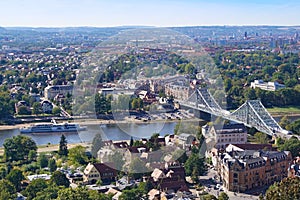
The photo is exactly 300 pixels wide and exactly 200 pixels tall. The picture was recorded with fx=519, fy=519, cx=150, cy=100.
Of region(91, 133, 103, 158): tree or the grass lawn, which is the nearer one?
region(91, 133, 103, 158): tree

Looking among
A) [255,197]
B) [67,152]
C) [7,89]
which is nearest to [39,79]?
[7,89]

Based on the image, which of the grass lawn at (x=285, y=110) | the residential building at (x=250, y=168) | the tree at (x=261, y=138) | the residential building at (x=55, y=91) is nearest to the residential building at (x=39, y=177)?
the residential building at (x=250, y=168)

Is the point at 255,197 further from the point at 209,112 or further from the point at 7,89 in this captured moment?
the point at 7,89

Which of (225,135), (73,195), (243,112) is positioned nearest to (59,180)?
(73,195)

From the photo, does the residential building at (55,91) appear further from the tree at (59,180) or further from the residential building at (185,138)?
the tree at (59,180)

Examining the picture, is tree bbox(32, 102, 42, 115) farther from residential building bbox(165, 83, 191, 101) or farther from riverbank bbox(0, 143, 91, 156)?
riverbank bbox(0, 143, 91, 156)

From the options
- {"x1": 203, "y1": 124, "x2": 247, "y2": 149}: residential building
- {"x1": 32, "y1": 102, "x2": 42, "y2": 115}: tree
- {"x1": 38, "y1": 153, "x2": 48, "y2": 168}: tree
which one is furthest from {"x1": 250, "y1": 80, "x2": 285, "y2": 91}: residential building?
{"x1": 38, "y1": 153, "x2": 48, "y2": 168}: tree
